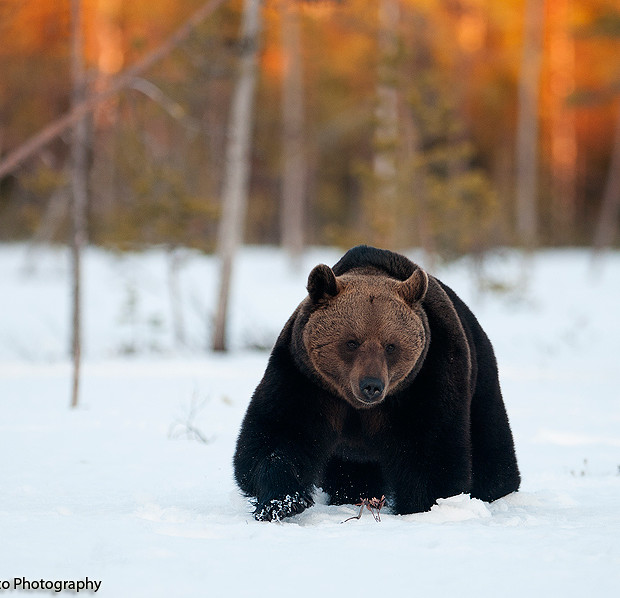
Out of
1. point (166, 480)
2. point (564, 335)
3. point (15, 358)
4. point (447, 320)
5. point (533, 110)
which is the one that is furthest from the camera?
point (533, 110)

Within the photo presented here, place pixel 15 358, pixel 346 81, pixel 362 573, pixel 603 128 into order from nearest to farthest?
pixel 362 573 → pixel 15 358 → pixel 346 81 → pixel 603 128

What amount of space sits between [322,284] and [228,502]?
132cm

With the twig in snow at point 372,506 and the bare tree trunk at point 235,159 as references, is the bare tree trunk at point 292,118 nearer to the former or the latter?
the bare tree trunk at point 235,159

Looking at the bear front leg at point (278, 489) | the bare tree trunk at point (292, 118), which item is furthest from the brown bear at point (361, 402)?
the bare tree trunk at point (292, 118)

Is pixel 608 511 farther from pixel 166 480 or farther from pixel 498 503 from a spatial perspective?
pixel 166 480

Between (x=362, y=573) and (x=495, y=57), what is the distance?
34396 mm

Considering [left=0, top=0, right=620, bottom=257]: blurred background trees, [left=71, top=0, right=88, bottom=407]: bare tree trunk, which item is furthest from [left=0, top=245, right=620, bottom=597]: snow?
[left=0, top=0, right=620, bottom=257]: blurred background trees

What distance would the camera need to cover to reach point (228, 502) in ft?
14.9

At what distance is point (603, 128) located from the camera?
3862cm

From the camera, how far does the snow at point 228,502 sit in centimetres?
300

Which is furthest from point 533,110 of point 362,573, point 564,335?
point 362,573

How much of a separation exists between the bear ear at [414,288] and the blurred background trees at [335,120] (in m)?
5.32

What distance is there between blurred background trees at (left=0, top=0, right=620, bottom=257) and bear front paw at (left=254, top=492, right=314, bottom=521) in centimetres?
546

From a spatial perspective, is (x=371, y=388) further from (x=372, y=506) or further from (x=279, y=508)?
(x=372, y=506)
